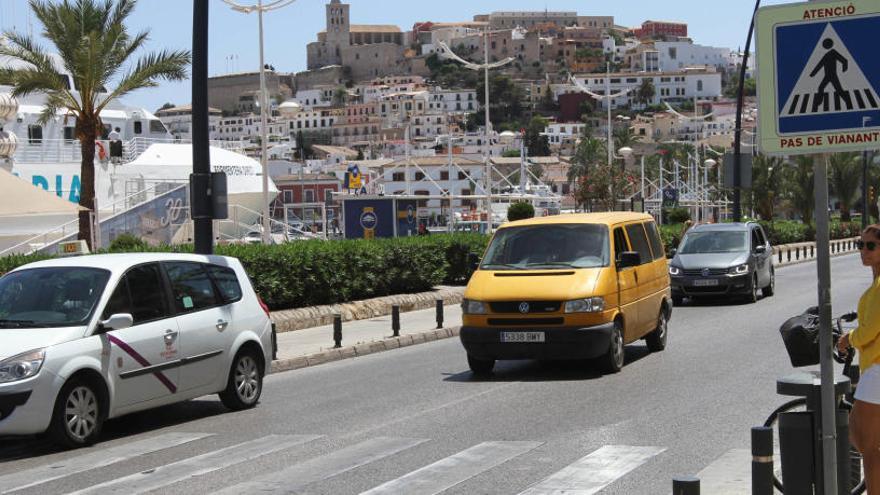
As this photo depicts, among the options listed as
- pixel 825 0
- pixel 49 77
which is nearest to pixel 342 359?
pixel 825 0

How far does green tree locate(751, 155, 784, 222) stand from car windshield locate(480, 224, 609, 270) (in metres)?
51.5

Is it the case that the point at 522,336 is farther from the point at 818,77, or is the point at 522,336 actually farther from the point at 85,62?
the point at 85,62

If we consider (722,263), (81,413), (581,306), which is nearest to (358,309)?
(722,263)

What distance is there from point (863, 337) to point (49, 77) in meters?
29.8

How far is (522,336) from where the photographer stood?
45.8 ft

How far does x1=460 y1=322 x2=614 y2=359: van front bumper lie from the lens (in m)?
13.8

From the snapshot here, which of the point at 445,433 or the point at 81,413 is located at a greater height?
the point at 81,413

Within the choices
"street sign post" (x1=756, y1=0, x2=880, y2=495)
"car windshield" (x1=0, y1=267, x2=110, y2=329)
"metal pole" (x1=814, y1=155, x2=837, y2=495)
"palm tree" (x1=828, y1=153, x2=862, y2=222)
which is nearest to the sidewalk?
"car windshield" (x1=0, y1=267, x2=110, y2=329)

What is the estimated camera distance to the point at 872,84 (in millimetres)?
5289

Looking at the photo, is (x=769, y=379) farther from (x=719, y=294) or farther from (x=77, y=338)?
(x=719, y=294)

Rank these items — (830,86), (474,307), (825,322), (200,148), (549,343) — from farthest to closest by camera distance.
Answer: (200,148), (474,307), (549,343), (825,322), (830,86)

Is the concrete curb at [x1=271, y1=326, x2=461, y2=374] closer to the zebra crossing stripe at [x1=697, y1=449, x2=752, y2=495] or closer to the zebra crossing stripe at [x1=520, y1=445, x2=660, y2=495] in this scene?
the zebra crossing stripe at [x1=520, y1=445, x2=660, y2=495]

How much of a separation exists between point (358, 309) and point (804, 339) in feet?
52.8

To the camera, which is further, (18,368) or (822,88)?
(18,368)
